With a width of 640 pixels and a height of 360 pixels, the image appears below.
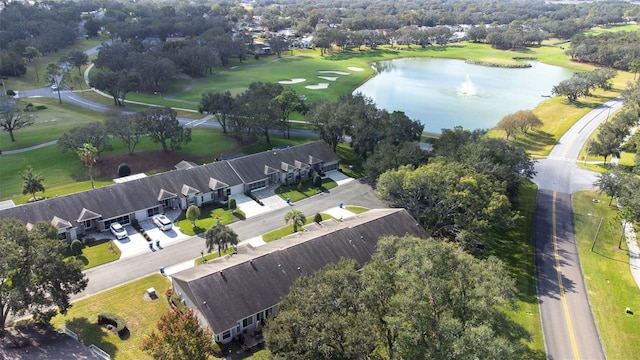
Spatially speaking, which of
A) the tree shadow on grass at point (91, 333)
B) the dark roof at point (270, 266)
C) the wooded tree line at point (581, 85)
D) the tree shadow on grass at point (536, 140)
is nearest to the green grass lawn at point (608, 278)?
the dark roof at point (270, 266)

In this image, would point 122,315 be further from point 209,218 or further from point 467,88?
point 467,88

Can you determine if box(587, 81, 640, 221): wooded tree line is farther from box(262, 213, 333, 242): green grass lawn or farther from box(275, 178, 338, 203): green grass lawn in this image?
box(262, 213, 333, 242): green grass lawn

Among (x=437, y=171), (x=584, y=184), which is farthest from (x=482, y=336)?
(x=584, y=184)

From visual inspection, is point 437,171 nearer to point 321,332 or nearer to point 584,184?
point 321,332

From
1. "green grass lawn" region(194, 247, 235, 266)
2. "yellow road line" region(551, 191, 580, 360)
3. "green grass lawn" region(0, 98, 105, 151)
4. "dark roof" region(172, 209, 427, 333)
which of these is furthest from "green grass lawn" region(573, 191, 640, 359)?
"green grass lawn" region(0, 98, 105, 151)

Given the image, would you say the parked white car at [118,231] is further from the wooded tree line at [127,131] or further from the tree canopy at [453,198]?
the tree canopy at [453,198]

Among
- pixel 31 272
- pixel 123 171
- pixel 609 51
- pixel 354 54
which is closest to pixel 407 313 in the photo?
pixel 31 272
